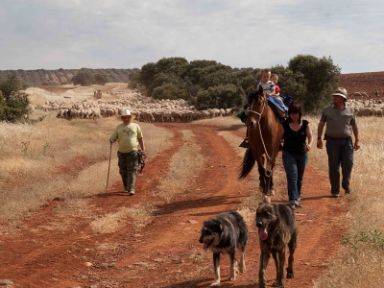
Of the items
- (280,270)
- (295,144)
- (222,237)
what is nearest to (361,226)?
(295,144)

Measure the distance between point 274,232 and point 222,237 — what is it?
27.6 inches

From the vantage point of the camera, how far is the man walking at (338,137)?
1155 centimetres

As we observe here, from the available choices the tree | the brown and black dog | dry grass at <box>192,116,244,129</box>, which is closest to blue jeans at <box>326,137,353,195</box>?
the brown and black dog

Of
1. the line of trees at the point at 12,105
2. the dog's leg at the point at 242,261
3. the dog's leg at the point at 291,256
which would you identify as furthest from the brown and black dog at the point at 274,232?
the line of trees at the point at 12,105

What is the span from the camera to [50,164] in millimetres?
18516

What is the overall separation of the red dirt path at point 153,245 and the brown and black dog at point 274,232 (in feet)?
1.68

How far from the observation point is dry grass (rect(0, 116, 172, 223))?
12.7m

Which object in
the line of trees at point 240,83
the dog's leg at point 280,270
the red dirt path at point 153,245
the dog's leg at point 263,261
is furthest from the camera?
the line of trees at point 240,83

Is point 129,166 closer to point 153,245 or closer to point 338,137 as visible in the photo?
point 153,245

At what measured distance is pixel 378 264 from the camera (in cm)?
670

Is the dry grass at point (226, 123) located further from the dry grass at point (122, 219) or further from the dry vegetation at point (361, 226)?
the dry grass at point (122, 219)

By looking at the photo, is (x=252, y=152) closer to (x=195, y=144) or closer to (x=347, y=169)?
(x=347, y=169)

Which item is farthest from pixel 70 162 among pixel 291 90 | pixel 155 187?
pixel 291 90

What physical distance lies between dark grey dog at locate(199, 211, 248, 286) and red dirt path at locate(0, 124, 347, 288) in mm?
313
